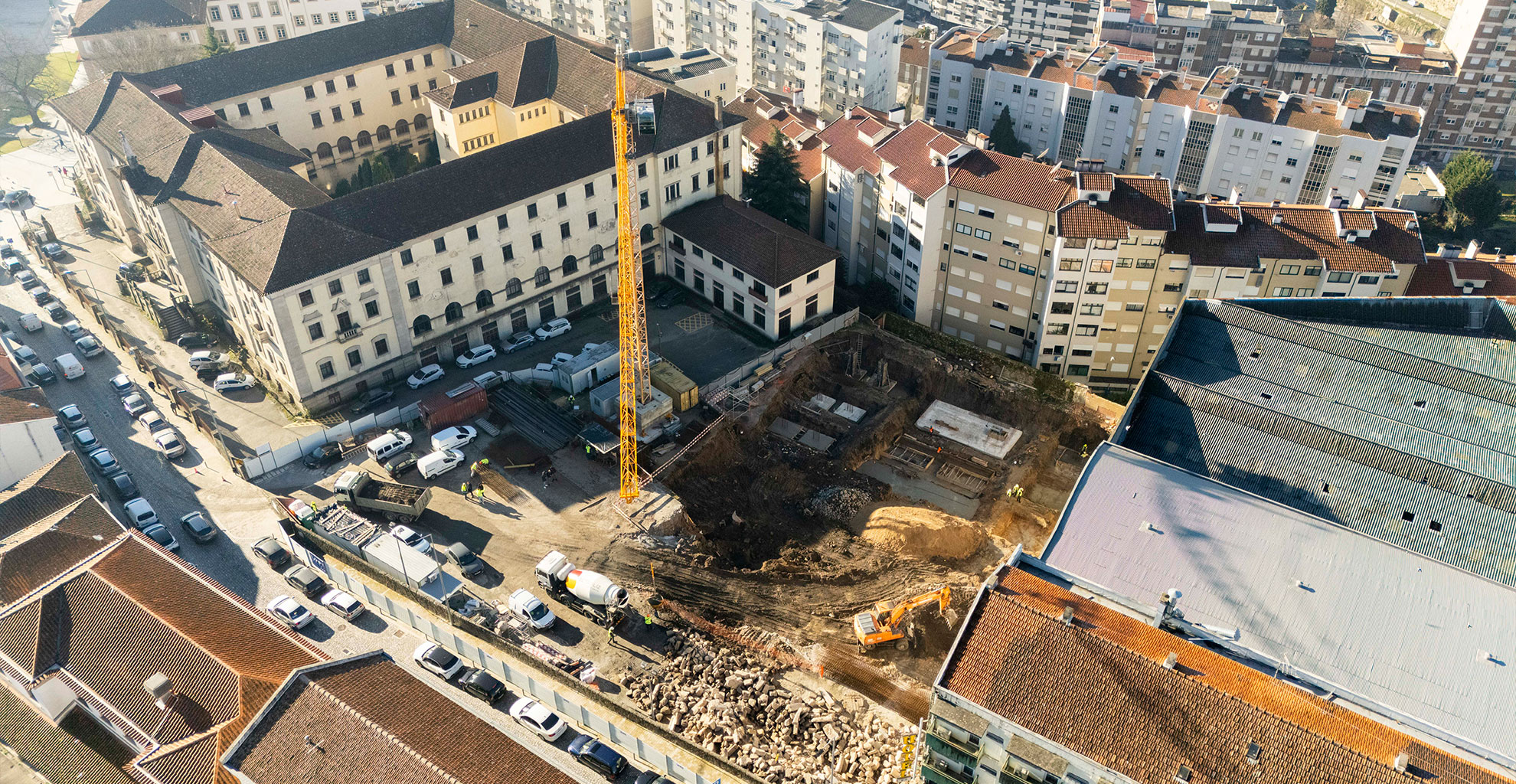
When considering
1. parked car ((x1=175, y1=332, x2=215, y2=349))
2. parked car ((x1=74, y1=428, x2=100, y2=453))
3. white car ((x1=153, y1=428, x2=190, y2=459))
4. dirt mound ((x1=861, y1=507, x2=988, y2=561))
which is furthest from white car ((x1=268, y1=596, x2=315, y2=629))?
dirt mound ((x1=861, y1=507, x2=988, y2=561))

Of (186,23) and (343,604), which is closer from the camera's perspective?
(343,604)

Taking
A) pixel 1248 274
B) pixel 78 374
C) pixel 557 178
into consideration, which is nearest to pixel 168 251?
pixel 78 374

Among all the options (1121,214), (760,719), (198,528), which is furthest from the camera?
(1121,214)

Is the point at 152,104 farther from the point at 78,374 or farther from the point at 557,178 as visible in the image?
the point at 557,178

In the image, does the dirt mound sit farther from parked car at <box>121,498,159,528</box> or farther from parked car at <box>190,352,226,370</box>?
parked car at <box>190,352,226,370</box>

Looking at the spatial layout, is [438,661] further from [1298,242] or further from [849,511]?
[1298,242]

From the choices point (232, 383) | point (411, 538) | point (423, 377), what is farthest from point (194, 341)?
point (411, 538)
